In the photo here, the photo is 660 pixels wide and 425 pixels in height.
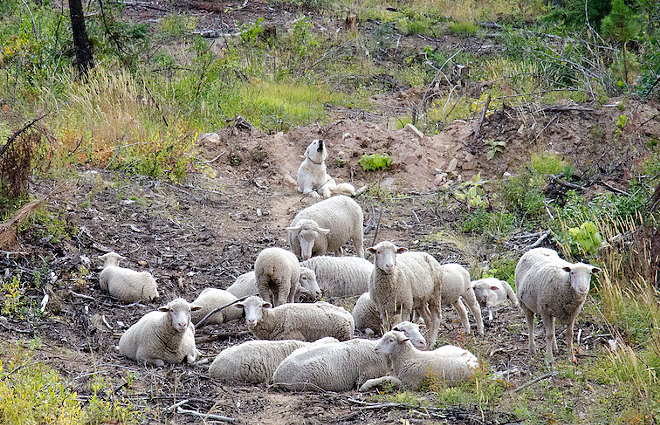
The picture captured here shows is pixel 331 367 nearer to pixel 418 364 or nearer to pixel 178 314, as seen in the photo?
pixel 418 364

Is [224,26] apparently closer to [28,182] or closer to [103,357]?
[28,182]

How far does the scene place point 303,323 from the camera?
7.28 meters

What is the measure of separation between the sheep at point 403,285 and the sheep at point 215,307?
1751 mm

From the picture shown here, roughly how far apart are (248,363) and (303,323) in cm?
107

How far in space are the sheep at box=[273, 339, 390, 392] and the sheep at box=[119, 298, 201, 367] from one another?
114cm

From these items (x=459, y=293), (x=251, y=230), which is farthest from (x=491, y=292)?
(x=251, y=230)

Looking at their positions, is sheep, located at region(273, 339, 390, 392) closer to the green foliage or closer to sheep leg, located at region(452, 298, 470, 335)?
sheep leg, located at region(452, 298, 470, 335)

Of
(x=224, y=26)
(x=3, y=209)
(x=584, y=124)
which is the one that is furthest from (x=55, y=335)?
(x=224, y=26)

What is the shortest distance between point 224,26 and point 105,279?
1610 centimetres

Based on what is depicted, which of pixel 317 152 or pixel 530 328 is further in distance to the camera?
pixel 317 152

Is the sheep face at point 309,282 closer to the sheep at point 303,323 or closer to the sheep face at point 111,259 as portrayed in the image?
the sheep at point 303,323

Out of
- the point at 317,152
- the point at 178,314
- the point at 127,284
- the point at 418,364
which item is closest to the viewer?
the point at 418,364

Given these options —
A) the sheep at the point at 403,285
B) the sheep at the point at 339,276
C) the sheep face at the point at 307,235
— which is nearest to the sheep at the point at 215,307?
the sheep at the point at 339,276

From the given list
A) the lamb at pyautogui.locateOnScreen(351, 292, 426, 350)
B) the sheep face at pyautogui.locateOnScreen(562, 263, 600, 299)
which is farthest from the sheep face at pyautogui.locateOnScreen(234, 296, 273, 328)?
the sheep face at pyautogui.locateOnScreen(562, 263, 600, 299)
